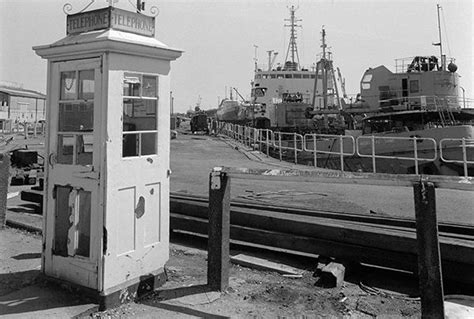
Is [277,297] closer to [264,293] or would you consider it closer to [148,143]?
[264,293]

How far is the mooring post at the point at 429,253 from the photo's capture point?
2.80 metres

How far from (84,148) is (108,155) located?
1.40 ft

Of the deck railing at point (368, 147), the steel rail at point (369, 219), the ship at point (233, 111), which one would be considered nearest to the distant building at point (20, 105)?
the ship at point (233, 111)

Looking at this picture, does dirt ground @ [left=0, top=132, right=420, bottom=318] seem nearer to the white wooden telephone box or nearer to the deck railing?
the white wooden telephone box

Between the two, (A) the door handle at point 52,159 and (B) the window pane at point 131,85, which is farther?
(A) the door handle at point 52,159

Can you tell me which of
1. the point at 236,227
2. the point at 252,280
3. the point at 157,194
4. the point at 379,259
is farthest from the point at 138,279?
the point at 379,259

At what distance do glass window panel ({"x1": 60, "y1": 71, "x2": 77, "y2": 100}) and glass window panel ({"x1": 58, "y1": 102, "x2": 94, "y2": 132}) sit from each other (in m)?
0.08

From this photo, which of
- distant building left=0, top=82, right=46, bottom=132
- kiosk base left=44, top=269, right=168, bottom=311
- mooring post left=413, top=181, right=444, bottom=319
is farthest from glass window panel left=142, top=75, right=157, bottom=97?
distant building left=0, top=82, right=46, bottom=132

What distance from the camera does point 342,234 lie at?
4090 mm

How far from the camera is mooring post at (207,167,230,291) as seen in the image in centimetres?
366

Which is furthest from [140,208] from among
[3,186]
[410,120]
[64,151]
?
[410,120]

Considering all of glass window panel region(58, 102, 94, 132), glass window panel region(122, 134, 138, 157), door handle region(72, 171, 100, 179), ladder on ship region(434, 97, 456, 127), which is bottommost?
door handle region(72, 171, 100, 179)

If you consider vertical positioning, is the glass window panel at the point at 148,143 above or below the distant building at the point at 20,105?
below

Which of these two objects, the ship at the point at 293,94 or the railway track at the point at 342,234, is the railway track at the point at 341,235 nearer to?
the railway track at the point at 342,234
